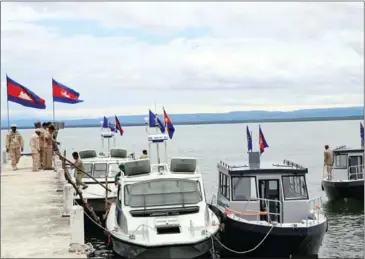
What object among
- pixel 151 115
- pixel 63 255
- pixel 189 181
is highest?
pixel 151 115

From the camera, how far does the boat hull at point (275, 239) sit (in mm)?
17078

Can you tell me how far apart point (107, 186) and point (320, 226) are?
905cm

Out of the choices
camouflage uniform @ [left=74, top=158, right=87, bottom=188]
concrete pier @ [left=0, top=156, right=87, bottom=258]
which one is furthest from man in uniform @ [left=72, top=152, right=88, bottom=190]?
concrete pier @ [left=0, top=156, right=87, bottom=258]

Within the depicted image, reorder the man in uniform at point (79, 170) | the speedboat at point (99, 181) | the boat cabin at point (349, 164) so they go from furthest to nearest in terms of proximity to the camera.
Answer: the boat cabin at point (349, 164) → the man in uniform at point (79, 170) → the speedboat at point (99, 181)

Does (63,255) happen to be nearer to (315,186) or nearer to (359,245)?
(359,245)

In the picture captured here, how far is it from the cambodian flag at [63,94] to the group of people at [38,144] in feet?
4.95

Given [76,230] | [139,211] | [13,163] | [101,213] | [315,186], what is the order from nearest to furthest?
[76,230] < [139,211] < [101,213] < [13,163] < [315,186]

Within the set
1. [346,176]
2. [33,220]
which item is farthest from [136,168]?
[346,176]

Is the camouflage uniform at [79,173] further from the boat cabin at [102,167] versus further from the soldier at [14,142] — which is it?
the soldier at [14,142]

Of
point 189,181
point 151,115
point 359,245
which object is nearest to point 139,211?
point 189,181

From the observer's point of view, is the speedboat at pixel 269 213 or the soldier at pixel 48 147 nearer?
the speedboat at pixel 269 213

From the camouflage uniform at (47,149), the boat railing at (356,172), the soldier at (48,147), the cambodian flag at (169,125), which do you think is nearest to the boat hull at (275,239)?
the cambodian flag at (169,125)

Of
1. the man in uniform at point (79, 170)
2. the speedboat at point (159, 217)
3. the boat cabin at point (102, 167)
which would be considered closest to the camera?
the speedboat at point (159, 217)

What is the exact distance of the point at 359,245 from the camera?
20875 millimetres
